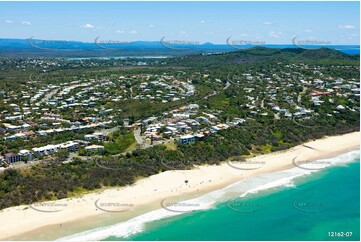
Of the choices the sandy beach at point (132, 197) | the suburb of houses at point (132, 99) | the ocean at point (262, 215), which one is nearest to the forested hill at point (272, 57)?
the suburb of houses at point (132, 99)

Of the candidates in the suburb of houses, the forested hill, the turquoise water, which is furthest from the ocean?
the forested hill

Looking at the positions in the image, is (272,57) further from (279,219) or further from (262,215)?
(279,219)

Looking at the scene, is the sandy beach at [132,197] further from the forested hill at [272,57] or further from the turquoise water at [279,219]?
the forested hill at [272,57]

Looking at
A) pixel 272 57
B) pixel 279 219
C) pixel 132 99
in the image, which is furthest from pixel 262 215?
pixel 272 57

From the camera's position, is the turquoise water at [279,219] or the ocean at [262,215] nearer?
the ocean at [262,215]

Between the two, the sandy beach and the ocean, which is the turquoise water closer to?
the ocean
